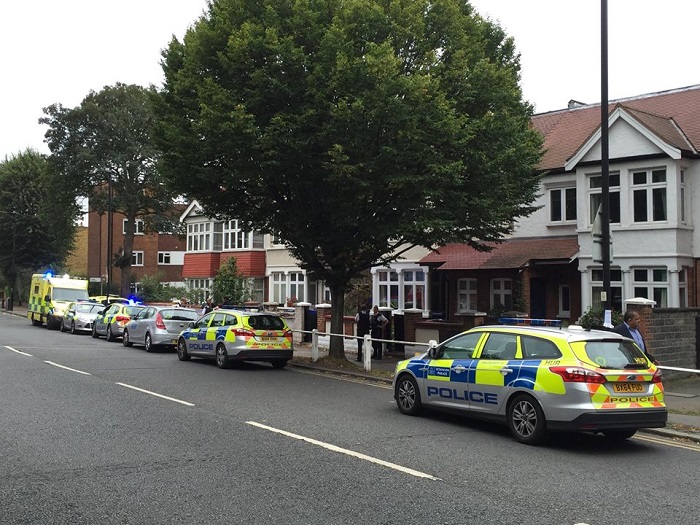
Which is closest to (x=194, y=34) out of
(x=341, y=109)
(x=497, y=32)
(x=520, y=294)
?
(x=341, y=109)

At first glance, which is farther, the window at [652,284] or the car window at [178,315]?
the car window at [178,315]

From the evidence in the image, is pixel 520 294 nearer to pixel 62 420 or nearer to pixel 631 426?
pixel 631 426

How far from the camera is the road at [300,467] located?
5934 millimetres

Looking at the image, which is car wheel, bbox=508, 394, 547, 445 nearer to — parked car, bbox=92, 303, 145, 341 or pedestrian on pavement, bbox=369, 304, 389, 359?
pedestrian on pavement, bbox=369, 304, 389, 359

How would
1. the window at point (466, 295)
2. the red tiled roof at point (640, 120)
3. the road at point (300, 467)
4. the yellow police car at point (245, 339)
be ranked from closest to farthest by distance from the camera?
the road at point (300, 467), the yellow police car at point (245, 339), the red tiled roof at point (640, 120), the window at point (466, 295)

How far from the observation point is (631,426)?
343 inches

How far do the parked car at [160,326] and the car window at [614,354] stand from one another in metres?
16.0

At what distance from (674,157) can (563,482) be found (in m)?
16.4

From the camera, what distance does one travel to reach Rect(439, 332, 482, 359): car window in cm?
1042

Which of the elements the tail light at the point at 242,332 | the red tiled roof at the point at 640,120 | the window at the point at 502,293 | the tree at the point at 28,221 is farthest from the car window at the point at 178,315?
the tree at the point at 28,221

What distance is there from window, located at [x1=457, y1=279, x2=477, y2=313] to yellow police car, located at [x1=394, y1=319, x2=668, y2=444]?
17.0 m

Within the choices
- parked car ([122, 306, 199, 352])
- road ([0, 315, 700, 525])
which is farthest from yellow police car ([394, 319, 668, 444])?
parked car ([122, 306, 199, 352])

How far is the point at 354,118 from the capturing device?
14.8 meters

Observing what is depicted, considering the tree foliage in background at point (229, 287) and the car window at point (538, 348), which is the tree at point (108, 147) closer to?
the tree foliage in background at point (229, 287)
